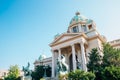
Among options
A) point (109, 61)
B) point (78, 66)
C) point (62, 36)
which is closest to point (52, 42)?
point (62, 36)

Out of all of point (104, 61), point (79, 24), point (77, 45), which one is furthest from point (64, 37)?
point (104, 61)

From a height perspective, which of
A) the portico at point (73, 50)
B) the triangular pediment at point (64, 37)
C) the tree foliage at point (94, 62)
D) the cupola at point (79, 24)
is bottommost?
the tree foliage at point (94, 62)

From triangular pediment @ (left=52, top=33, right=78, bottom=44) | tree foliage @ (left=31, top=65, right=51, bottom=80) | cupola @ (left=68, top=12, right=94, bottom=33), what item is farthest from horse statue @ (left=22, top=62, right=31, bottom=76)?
cupola @ (left=68, top=12, right=94, bottom=33)

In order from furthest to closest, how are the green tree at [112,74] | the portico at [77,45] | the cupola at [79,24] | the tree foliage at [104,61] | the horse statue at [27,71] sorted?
the cupola at [79,24] < the horse statue at [27,71] < the portico at [77,45] < the tree foliage at [104,61] < the green tree at [112,74]

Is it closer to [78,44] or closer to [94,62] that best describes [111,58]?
[94,62]

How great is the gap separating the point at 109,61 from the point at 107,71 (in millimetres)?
5149

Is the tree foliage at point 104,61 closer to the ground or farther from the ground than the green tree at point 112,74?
farther from the ground

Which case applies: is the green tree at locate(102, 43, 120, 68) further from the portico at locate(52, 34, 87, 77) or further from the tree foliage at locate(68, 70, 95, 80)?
the tree foliage at locate(68, 70, 95, 80)

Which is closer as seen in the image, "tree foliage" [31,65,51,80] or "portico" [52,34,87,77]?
"portico" [52,34,87,77]

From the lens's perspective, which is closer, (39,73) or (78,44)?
(78,44)

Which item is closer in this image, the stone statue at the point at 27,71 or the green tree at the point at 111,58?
the green tree at the point at 111,58

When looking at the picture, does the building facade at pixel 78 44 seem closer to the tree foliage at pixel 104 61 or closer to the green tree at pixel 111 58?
the tree foliage at pixel 104 61

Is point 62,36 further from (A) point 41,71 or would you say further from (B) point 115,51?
(B) point 115,51

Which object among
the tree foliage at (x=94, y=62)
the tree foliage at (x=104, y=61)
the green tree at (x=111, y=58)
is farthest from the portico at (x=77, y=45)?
the green tree at (x=111, y=58)
